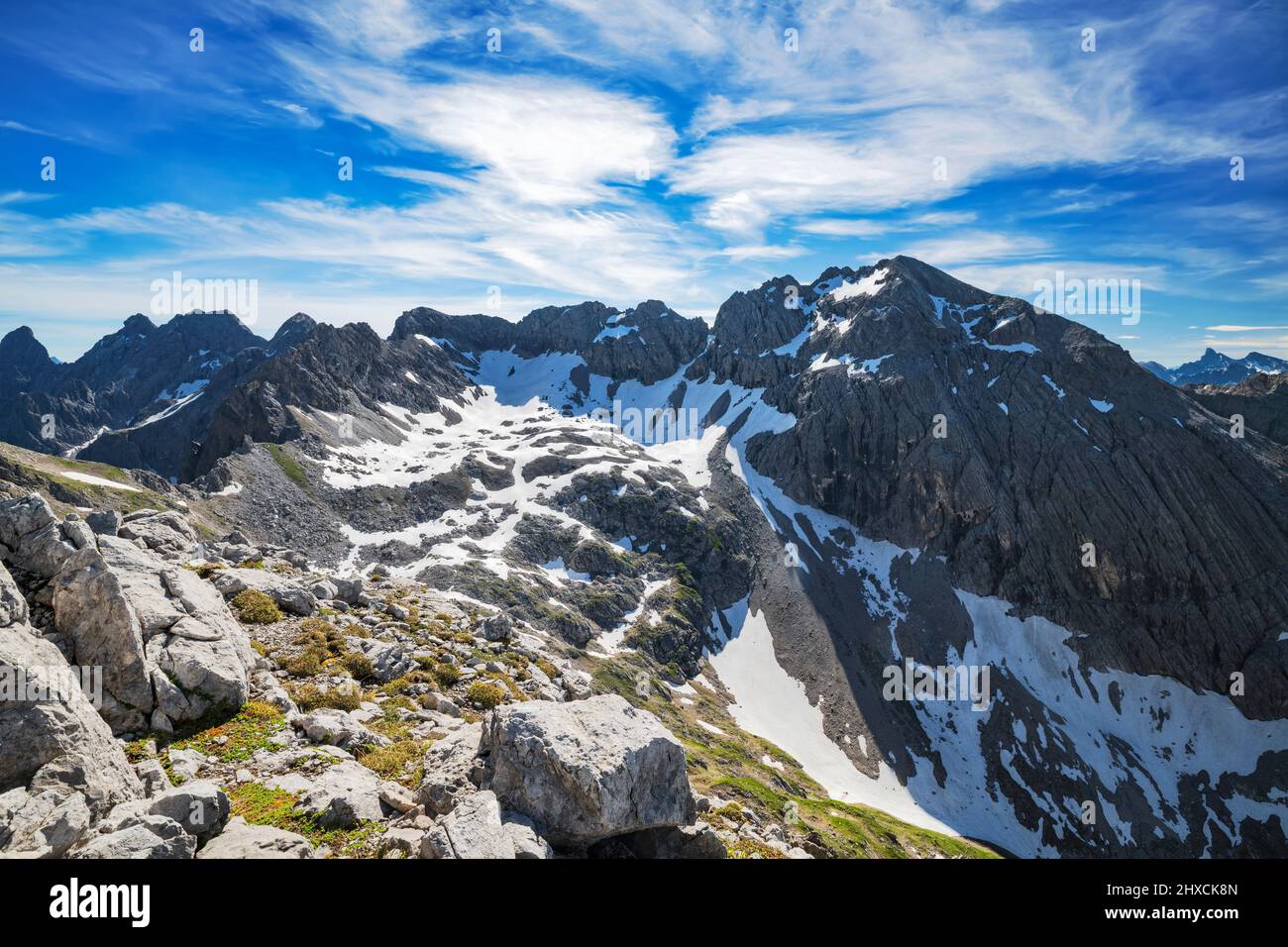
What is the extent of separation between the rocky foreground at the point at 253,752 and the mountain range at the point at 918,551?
5849 cm

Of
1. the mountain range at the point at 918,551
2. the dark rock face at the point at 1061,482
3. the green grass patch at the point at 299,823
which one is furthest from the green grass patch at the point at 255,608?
the dark rock face at the point at 1061,482

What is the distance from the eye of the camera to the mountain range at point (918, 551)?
283ft

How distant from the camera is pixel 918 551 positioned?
404 ft

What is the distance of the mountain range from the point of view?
86250 mm

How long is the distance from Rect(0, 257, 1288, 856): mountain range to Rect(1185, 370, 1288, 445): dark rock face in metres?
4.11

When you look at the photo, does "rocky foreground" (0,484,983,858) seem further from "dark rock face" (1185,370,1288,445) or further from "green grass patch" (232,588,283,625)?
"dark rock face" (1185,370,1288,445)

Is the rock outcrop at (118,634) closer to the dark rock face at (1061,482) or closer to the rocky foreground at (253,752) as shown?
the rocky foreground at (253,752)

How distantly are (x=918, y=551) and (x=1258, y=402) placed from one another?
11044 centimetres

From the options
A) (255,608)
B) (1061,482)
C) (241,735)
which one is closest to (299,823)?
(241,735)

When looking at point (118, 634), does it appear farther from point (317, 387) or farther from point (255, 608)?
point (317, 387)

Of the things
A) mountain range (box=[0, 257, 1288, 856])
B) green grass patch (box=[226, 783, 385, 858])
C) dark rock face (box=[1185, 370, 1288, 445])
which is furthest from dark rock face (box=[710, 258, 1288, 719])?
green grass patch (box=[226, 783, 385, 858])
